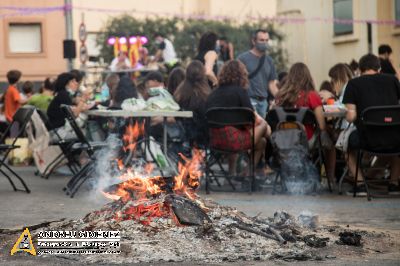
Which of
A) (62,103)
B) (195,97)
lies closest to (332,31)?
(62,103)

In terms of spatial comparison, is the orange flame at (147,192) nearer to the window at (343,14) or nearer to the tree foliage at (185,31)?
the window at (343,14)

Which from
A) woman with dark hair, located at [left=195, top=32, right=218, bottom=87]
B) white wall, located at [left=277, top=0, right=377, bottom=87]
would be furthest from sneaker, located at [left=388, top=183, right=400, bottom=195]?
white wall, located at [left=277, top=0, right=377, bottom=87]

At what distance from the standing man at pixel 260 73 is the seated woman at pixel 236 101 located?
2.27 meters

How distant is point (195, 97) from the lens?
16141 mm

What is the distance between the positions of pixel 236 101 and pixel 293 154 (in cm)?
110

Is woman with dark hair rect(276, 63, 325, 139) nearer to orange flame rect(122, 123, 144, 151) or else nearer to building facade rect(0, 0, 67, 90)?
orange flame rect(122, 123, 144, 151)

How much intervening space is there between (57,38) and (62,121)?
25.8 meters

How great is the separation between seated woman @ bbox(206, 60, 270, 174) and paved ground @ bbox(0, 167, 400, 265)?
2.32 feet

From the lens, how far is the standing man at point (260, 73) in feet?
58.4

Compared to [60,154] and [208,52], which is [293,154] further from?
[208,52]

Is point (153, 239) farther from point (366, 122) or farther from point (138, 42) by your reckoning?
point (138, 42)

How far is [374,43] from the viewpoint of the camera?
26391mm

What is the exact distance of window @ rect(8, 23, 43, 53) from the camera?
139 ft

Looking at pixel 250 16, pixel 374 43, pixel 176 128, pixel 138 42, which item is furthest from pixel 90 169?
pixel 250 16
